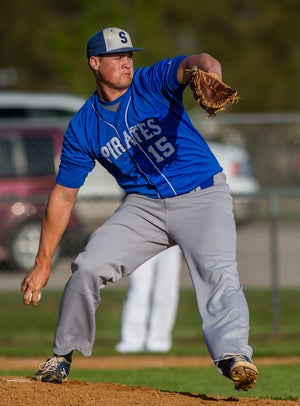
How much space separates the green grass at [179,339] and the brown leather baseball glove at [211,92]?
2.56 meters

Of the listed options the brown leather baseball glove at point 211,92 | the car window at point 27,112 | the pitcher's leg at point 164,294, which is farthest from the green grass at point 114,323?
the brown leather baseball glove at point 211,92

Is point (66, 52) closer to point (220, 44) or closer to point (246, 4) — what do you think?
point (220, 44)

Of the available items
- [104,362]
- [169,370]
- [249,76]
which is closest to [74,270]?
[169,370]

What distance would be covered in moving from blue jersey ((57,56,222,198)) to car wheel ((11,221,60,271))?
20.6 ft

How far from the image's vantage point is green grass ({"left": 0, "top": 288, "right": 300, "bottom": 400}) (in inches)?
328

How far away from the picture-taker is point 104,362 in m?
9.98

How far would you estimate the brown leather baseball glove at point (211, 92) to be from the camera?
5707mm

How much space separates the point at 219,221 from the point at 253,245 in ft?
23.7

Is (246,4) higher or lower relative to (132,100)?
higher

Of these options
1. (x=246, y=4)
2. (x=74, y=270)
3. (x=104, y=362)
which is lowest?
(x=104, y=362)

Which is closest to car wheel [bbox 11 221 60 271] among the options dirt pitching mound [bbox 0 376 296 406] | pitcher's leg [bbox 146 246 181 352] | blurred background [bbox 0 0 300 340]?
blurred background [bbox 0 0 300 340]

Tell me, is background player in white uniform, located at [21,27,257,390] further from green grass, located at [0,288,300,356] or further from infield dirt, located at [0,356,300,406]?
green grass, located at [0,288,300,356]

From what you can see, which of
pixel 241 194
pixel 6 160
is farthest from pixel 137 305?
pixel 6 160

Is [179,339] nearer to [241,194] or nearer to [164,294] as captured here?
[164,294]
